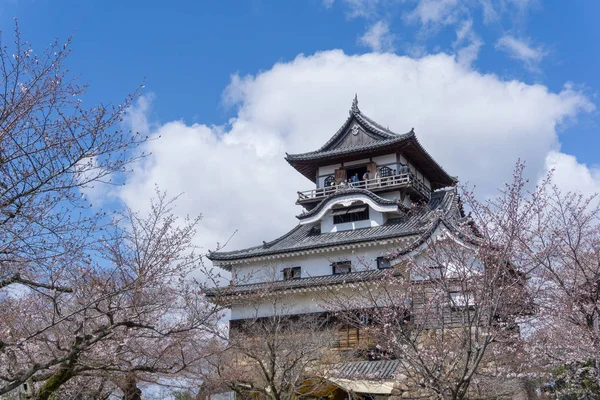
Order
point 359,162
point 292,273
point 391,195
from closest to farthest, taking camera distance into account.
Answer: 1. point 292,273
2. point 391,195
3. point 359,162

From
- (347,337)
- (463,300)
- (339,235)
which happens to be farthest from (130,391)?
(339,235)

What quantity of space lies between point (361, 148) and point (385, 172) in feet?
5.84

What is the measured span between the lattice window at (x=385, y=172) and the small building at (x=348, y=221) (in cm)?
7

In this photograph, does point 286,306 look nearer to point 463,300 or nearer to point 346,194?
point 346,194

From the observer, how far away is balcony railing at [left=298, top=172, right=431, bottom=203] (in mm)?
27466

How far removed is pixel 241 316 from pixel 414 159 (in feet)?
42.7

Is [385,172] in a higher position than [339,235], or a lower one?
higher

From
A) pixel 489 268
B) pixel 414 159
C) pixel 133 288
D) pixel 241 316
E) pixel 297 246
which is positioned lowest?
pixel 133 288

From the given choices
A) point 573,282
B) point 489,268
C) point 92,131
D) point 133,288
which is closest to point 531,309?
point 573,282

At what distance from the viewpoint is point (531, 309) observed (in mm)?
11297

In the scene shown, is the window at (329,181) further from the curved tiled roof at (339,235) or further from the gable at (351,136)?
the curved tiled roof at (339,235)

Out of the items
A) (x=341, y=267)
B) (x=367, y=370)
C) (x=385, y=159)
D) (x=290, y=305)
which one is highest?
(x=385, y=159)

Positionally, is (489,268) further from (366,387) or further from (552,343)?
(366,387)

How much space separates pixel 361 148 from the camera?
28906 mm
